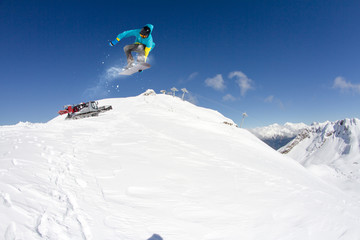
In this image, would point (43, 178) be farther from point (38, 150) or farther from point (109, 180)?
point (38, 150)

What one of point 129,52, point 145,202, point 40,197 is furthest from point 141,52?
point 40,197

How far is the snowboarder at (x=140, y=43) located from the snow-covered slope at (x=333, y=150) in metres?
103

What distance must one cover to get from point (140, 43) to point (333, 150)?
18309cm

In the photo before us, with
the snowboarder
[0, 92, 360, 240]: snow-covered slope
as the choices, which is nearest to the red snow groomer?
the snowboarder

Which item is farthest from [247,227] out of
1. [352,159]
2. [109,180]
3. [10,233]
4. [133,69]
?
[352,159]

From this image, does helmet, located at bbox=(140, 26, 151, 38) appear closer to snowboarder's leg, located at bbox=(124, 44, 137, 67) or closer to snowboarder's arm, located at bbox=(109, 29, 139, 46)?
snowboarder's arm, located at bbox=(109, 29, 139, 46)

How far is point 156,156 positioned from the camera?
637cm

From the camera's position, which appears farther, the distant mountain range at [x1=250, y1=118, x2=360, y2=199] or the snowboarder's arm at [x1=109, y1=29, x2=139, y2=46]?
the distant mountain range at [x1=250, y1=118, x2=360, y2=199]

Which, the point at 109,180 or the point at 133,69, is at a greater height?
the point at 133,69

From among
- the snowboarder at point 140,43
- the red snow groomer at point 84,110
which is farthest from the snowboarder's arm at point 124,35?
the red snow groomer at point 84,110

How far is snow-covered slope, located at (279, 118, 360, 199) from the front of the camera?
97.7 meters

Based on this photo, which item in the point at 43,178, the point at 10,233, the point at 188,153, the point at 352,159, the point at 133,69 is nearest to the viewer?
the point at 10,233

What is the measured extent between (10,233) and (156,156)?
4.41m

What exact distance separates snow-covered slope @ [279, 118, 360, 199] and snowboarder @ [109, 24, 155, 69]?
4066 inches
